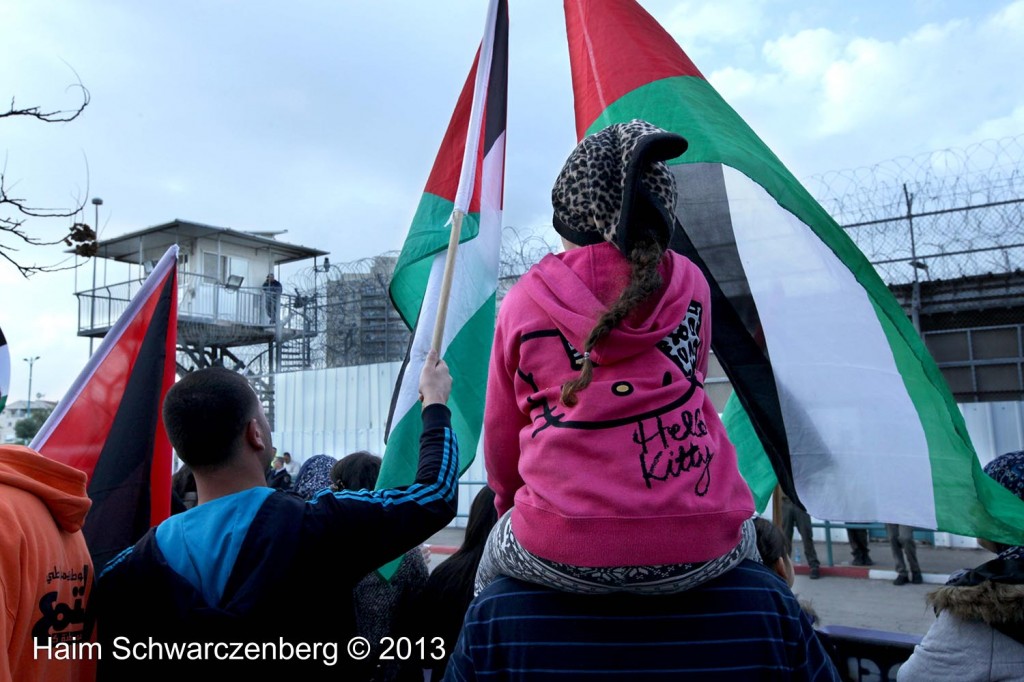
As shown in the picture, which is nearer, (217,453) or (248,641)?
(248,641)

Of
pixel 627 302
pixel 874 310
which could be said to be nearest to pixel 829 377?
pixel 874 310

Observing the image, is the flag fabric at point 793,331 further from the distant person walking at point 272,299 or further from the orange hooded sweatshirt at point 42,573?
the distant person walking at point 272,299

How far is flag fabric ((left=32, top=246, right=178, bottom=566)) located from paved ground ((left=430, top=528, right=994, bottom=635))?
620 cm

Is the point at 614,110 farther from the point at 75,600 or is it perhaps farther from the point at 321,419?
the point at 321,419

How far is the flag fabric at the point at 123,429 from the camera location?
10.1ft

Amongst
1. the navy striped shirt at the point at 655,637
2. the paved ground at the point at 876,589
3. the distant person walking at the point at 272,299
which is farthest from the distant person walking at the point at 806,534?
the distant person walking at the point at 272,299

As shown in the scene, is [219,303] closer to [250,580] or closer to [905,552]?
[905,552]

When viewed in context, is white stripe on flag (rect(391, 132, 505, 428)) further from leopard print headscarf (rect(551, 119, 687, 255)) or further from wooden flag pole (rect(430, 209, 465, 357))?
leopard print headscarf (rect(551, 119, 687, 255))

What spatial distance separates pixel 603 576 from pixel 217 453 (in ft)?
4.03

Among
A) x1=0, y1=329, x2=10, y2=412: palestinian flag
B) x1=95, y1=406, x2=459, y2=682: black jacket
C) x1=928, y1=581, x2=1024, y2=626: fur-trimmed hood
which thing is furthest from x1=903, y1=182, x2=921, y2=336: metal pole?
x1=0, y1=329, x2=10, y2=412: palestinian flag

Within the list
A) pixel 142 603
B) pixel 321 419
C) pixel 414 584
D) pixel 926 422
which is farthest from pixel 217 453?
pixel 321 419

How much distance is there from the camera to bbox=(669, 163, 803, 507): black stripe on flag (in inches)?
107

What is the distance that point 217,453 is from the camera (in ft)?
7.25

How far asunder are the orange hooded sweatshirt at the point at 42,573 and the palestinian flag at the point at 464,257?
119 cm
